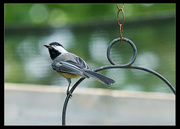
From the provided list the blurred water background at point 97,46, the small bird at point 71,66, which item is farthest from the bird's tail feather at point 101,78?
the blurred water background at point 97,46

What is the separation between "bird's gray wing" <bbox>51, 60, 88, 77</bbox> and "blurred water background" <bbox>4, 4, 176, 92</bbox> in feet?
4.47

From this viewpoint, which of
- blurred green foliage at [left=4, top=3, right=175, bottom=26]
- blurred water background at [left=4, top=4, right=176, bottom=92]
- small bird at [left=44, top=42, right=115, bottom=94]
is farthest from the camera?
blurred green foliage at [left=4, top=3, right=175, bottom=26]

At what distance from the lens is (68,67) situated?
1.54m

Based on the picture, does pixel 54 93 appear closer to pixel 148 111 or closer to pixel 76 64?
pixel 148 111

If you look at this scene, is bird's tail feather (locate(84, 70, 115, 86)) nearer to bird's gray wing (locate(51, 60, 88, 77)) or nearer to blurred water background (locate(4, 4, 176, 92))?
bird's gray wing (locate(51, 60, 88, 77))

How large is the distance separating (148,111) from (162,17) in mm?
1463

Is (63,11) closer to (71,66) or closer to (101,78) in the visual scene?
(71,66)

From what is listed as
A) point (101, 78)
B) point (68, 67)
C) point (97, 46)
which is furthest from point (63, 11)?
point (101, 78)

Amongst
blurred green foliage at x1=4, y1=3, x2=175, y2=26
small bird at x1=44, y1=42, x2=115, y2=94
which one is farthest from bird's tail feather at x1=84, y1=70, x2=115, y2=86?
blurred green foliage at x1=4, y1=3, x2=175, y2=26

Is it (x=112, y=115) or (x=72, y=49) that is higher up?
(x=72, y=49)

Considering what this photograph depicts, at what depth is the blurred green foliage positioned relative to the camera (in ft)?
14.3

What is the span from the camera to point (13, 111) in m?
2.63

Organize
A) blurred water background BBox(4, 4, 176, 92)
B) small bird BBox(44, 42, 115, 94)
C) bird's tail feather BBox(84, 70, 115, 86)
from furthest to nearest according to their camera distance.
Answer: blurred water background BBox(4, 4, 176, 92)
small bird BBox(44, 42, 115, 94)
bird's tail feather BBox(84, 70, 115, 86)

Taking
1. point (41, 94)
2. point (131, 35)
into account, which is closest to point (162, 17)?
point (131, 35)
